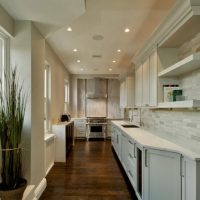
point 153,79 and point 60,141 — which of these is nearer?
point 153,79

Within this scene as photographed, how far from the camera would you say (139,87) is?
170 inches

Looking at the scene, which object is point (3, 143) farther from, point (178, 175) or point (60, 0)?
point (178, 175)

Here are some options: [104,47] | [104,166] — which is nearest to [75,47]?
[104,47]

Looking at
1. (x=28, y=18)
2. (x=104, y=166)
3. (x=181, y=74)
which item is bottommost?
(x=104, y=166)

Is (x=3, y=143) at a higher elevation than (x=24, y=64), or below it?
below

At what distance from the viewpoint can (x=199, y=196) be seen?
6.01ft

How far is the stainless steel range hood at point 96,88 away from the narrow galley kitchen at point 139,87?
3.87 m

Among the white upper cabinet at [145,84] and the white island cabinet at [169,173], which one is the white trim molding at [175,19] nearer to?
the white upper cabinet at [145,84]

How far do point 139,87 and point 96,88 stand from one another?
4587 mm

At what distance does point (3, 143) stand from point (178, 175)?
199 cm

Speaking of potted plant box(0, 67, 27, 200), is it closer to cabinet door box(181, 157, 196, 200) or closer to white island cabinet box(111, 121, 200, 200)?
white island cabinet box(111, 121, 200, 200)

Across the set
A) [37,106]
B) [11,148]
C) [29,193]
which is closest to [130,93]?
[37,106]

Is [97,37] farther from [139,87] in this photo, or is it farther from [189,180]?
[189,180]

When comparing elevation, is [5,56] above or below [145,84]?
above
